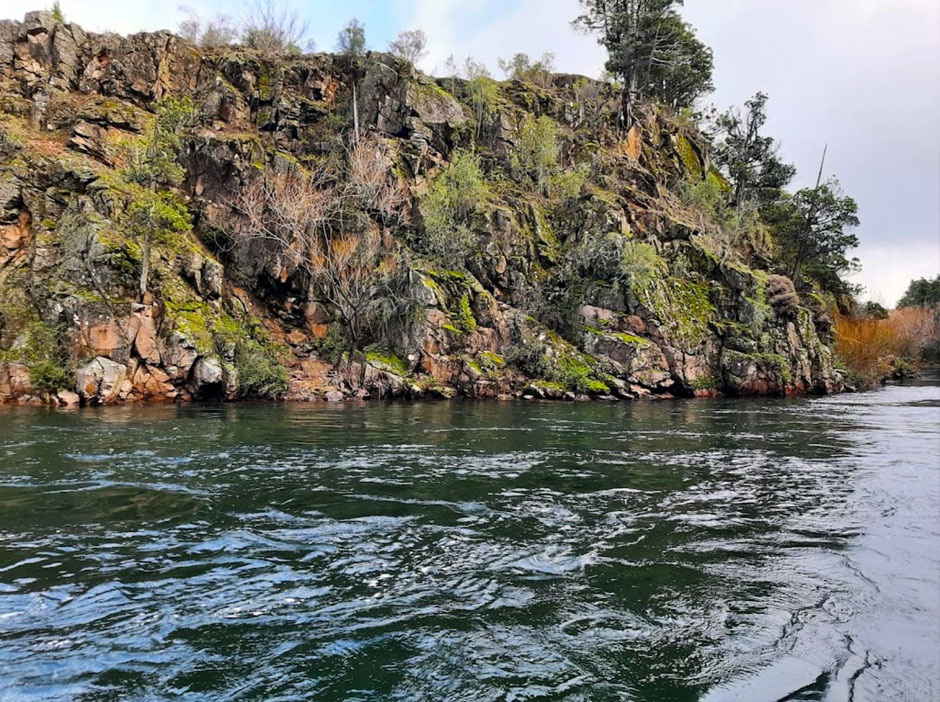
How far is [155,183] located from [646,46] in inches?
1926

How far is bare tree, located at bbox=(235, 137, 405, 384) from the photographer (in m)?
32.4

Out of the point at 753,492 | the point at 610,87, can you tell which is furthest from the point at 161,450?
the point at 610,87

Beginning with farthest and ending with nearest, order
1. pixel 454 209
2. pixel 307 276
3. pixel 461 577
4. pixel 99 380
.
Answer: pixel 454 209 < pixel 307 276 < pixel 99 380 < pixel 461 577

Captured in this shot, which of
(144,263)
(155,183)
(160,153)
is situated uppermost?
(160,153)

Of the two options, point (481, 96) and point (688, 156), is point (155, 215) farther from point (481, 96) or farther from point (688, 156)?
point (688, 156)

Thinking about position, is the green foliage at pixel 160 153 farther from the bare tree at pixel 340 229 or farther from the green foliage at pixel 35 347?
the green foliage at pixel 35 347

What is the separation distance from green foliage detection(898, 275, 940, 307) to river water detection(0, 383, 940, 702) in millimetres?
98252

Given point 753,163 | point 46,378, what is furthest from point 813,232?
point 46,378

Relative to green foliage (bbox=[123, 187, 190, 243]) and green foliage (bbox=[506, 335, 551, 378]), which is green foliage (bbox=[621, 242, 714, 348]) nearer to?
green foliage (bbox=[506, 335, 551, 378])

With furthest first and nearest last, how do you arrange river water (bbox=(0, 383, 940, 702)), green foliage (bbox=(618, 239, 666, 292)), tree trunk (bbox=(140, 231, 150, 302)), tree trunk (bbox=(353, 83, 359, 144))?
tree trunk (bbox=(353, 83, 359, 144)), green foliage (bbox=(618, 239, 666, 292)), tree trunk (bbox=(140, 231, 150, 302)), river water (bbox=(0, 383, 940, 702))

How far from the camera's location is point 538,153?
45969 mm

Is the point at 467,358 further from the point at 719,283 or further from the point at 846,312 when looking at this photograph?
the point at 846,312

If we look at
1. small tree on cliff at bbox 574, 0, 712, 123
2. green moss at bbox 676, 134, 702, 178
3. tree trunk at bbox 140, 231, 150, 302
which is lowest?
tree trunk at bbox 140, 231, 150, 302

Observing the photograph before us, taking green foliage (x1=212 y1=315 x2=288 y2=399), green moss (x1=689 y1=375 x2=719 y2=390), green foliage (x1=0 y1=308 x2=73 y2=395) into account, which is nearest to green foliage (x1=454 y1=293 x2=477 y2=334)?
green foliage (x1=212 y1=315 x2=288 y2=399)
